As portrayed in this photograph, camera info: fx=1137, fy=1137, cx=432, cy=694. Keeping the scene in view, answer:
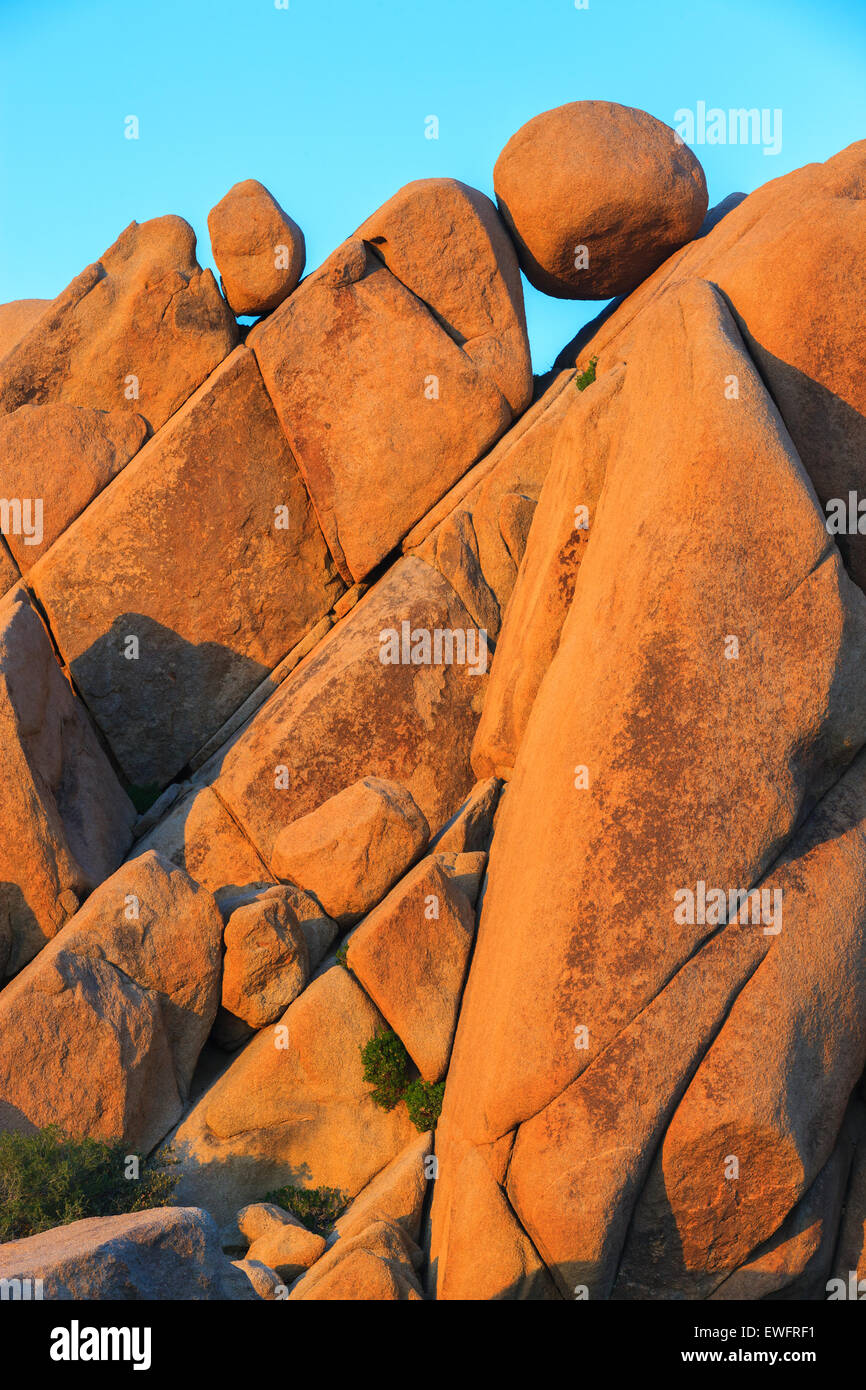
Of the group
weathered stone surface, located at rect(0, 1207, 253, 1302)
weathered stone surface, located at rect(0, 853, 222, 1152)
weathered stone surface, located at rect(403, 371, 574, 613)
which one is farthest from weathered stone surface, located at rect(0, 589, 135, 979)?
weathered stone surface, located at rect(0, 1207, 253, 1302)

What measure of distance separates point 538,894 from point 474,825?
119 inches

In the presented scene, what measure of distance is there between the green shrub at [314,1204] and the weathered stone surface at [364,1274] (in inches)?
56.1

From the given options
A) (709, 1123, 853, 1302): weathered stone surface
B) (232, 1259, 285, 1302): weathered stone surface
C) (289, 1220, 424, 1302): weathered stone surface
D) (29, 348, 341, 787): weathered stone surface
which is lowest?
(709, 1123, 853, 1302): weathered stone surface

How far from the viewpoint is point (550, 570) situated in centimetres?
1628

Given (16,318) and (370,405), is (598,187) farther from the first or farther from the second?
(16,318)

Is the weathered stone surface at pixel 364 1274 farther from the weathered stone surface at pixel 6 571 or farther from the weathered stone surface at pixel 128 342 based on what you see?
the weathered stone surface at pixel 128 342

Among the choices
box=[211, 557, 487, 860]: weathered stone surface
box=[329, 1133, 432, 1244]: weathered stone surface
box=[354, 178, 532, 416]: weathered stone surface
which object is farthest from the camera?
box=[354, 178, 532, 416]: weathered stone surface

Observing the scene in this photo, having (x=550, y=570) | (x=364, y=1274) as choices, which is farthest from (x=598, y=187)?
(x=364, y=1274)

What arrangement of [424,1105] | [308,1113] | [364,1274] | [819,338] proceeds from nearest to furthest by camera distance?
[364,1274] → [424,1105] → [308,1113] → [819,338]

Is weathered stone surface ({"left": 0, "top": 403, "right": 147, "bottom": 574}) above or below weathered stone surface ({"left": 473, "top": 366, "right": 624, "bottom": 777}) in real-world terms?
above

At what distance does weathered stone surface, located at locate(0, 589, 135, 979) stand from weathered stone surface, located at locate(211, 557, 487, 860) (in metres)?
2.18

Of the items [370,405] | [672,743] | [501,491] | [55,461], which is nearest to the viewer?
[672,743]

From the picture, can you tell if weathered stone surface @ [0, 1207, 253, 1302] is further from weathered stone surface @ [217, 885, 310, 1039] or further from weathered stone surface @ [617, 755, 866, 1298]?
weathered stone surface @ [217, 885, 310, 1039]

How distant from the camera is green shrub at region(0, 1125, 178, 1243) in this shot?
12.1 meters
